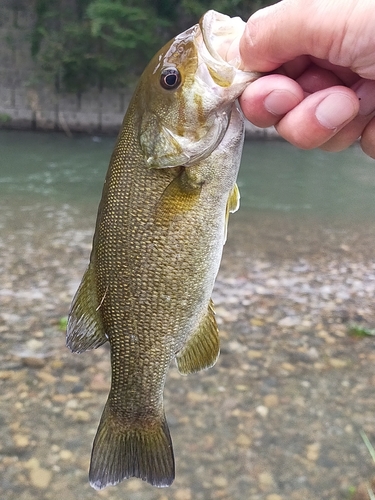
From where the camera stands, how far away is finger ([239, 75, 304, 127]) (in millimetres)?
1573

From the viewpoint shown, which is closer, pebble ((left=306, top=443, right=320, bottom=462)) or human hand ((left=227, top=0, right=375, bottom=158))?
human hand ((left=227, top=0, right=375, bottom=158))

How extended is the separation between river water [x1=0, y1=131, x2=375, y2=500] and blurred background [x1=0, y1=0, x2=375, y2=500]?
11 mm

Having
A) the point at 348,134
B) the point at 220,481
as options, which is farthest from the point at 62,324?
the point at 348,134

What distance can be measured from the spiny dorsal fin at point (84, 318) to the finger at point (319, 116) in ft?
2.75

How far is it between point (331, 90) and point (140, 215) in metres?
0.70

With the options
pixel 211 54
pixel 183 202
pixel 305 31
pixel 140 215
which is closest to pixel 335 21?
pixel 305 31

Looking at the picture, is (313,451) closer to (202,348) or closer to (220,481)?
(220,481)

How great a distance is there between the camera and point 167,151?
1.63 meters

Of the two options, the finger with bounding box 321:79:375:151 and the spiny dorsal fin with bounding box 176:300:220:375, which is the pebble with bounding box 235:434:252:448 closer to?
the spiny dorsal fin with bounding box 176:300:220:375

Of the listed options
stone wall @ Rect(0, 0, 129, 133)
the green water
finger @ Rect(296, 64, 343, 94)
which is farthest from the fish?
stone wall @ Rect(0, 0, 129, 133)

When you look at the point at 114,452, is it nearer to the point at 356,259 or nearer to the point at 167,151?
the point at 167,151

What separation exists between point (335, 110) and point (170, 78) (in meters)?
0.52

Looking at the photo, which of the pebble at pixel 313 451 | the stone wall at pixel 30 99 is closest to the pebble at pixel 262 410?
the pebble at pixel 313 451

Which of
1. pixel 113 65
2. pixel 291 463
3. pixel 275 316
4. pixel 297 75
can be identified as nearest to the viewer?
pixel 297 75
